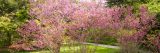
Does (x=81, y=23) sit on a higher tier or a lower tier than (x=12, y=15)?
lower

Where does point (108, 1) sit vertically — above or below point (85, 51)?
above

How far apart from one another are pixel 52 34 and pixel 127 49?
14.5 feet

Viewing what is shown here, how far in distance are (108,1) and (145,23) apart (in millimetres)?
7139

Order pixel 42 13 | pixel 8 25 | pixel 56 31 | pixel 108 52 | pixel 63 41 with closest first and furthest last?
pixel 56 31 < pixel 63 41 < pixel 42 13 < pixel 108 52 < pixel 8 25

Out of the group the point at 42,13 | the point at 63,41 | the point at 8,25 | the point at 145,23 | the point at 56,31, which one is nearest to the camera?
the point at 56,31

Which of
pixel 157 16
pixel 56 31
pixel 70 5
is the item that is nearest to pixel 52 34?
pixel 56 31

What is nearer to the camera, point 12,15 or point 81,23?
point 81,23

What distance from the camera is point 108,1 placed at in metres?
20.5

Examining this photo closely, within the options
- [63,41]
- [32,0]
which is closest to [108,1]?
[32,0]

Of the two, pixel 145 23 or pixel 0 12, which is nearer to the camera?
pixel 145 23

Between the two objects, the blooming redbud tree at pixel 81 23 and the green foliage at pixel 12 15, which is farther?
the green foliage at pixel 12 15

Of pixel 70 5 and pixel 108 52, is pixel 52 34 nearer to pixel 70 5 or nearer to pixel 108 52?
pixel 70 5

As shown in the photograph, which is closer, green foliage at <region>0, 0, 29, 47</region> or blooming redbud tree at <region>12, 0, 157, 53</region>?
blooming redbud tree at <region>12, 0, 157, 53</region>

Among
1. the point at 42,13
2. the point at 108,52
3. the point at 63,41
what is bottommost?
the point at 108,52
